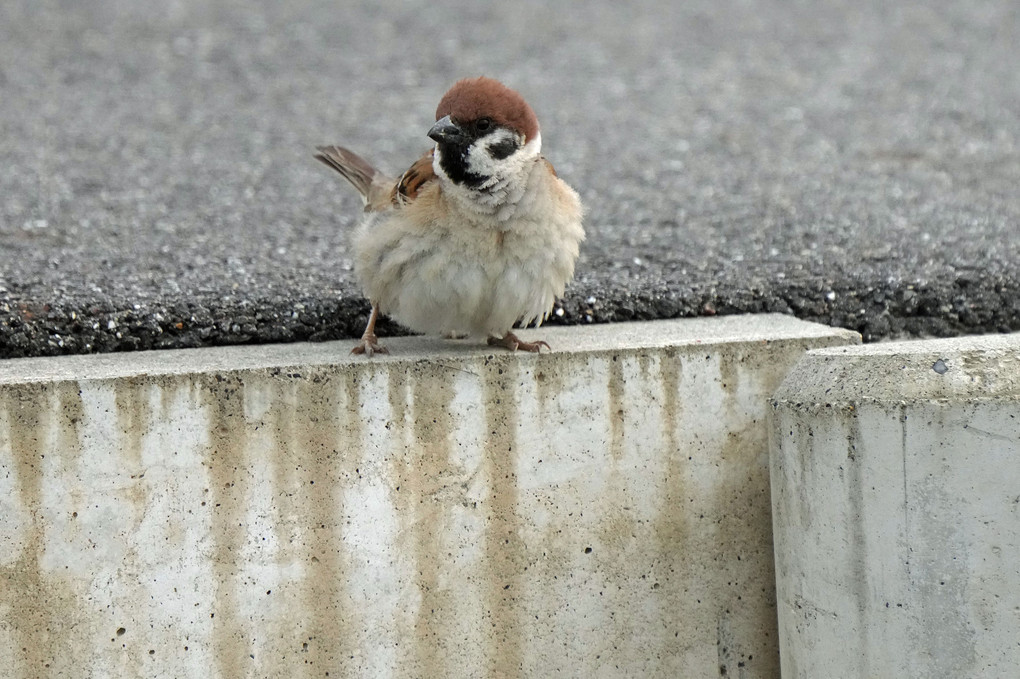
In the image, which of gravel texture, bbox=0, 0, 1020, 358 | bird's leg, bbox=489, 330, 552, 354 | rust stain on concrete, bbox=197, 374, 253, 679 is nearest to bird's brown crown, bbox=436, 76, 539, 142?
bird's leg, bbox=489, 330, 552, 354

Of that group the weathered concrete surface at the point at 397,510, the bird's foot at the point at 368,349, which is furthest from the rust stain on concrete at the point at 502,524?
the bird's foot at the point at 368,349

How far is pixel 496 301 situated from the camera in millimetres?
2646

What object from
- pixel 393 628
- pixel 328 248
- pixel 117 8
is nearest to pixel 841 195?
pixel 328 248

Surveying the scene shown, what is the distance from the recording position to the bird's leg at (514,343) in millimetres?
2633

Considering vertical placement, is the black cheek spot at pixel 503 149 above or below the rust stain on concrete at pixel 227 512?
above

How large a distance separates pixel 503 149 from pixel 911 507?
1.22 metres

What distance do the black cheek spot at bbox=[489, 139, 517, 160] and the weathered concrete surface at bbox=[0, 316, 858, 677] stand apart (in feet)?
1.56

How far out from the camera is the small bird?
2641 millimetres

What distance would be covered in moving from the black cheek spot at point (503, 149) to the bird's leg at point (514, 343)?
42 cm

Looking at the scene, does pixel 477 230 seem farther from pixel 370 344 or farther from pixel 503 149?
pixel 370 344

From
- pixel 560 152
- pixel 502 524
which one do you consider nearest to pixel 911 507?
pixel 502 524

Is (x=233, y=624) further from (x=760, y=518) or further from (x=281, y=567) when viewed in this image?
(x=760, y=518)

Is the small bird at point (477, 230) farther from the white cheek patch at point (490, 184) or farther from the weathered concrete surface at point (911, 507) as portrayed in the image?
the weathered concrete surface at point (911, 507)

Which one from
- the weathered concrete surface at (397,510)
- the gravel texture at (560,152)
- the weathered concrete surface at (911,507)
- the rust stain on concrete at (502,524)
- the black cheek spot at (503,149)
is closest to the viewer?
the weathered concrete surface at (911,507)
